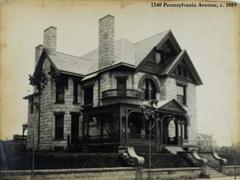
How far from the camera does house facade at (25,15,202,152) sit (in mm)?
25969

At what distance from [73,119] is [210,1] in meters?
14.8

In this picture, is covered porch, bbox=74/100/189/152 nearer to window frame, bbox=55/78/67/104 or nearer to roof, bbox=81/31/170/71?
window frame, bbox=55/78/67/104

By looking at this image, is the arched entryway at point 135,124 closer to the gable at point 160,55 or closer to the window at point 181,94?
the gable at point 160,55

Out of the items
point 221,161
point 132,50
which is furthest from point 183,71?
point 221,161

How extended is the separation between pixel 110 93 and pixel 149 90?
347 cm

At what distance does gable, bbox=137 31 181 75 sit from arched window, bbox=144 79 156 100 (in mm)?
763

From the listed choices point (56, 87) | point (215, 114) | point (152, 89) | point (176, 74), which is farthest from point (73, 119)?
point (215, 114)

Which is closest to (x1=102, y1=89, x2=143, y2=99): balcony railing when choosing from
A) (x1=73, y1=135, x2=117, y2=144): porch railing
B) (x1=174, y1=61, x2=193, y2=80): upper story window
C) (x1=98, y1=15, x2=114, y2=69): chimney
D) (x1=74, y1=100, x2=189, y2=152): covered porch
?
(x1=74, y1=100, x2=189, y2=152): covered porch

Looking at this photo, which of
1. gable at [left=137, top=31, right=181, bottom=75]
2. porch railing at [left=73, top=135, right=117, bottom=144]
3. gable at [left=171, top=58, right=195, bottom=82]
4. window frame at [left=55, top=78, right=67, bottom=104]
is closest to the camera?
porch railing at [left=73, top=135, right=117, bottom=144]

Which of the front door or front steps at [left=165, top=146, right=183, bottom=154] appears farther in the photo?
the front door

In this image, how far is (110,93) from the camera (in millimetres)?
25953

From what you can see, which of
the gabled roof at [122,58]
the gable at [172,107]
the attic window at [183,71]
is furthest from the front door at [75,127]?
the attic window at [183,71]

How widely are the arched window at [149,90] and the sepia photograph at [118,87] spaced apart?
0.25ft

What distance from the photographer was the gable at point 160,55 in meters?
27.7
